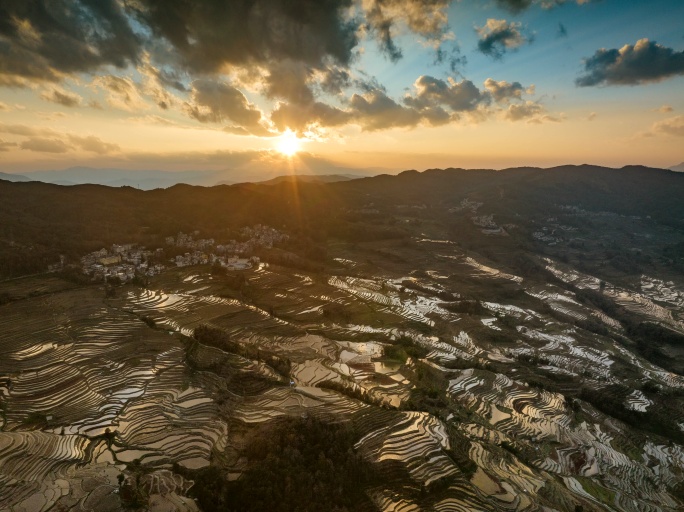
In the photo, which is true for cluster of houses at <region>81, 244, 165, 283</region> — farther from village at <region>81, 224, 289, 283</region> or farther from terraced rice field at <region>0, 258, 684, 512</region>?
terraced rice field at <region>0, 258, 684, 512</region>

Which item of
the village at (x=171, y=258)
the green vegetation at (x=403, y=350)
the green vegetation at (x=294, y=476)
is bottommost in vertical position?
the green vegetation at (x=403, y=350)

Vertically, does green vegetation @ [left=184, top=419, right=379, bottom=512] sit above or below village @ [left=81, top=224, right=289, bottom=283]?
above

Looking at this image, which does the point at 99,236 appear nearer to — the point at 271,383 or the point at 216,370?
the point at 216,370

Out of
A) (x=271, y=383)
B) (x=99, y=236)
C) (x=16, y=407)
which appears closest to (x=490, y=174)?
(x=99, y=236)

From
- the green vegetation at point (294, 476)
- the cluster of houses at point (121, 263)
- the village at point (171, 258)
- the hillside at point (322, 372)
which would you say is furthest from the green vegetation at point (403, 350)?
the cluster of houses at point (121, 263)

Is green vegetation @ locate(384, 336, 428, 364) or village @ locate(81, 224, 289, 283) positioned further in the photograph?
village @ locate(81, 224, 289, 283)

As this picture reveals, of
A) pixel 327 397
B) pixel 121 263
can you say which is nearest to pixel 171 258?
pixel 121 263

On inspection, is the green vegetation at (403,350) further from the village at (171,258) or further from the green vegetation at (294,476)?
the village at (171,258)

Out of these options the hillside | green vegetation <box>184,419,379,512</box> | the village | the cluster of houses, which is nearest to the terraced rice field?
the hillside
